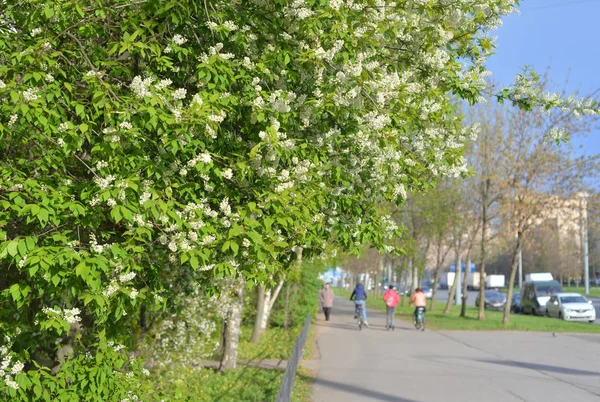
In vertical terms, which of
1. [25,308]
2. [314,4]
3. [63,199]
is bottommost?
[25,308]

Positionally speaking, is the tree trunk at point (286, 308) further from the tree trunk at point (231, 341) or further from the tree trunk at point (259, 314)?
A: the tree trunk at point (231, 341)

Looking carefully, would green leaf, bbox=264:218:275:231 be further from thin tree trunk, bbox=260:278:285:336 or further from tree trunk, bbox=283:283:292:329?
tree trunk, bbox=283:283:292:329

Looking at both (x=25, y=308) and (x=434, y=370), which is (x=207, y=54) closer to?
(x=25, y=308)

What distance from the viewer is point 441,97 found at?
690 centimetres

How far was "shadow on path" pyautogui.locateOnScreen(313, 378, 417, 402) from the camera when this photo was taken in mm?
11055

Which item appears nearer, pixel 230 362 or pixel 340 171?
pixel 340 171

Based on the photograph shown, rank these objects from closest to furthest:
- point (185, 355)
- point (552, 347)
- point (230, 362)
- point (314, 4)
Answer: point (314, 4), point (185, 355), point (230, 362), point (552, 347)

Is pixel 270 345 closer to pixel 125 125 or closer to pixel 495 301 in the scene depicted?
pixel 125 125

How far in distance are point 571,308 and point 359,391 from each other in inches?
1175

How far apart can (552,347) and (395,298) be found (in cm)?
765

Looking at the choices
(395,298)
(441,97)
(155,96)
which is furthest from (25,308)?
(395,298)

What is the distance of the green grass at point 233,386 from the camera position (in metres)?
9.99

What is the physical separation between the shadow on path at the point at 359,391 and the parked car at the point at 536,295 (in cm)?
3514

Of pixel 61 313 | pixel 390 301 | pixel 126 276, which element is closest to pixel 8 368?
pixel 61 313
